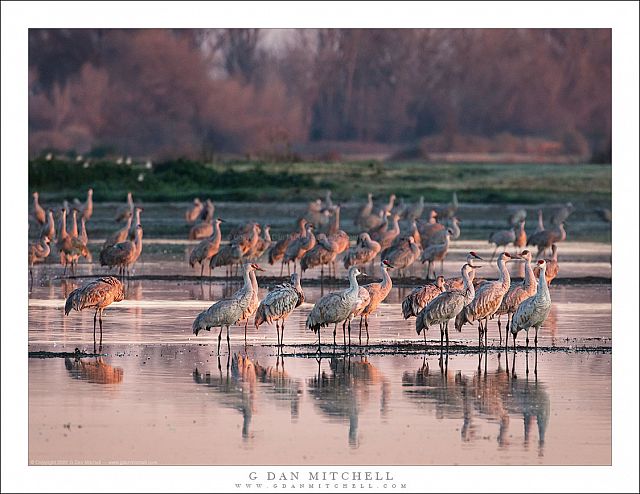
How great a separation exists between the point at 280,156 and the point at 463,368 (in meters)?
31.5

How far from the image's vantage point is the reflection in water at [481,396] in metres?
11.9

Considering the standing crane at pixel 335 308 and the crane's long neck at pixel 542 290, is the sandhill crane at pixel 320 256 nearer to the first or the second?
the standing crane at pixel 335 308

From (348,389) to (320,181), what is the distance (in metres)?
33.1

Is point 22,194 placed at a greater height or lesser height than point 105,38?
lesser

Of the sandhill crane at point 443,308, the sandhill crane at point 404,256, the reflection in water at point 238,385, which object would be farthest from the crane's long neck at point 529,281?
the sandhill crane at point 404,256

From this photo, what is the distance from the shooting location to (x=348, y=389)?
13.2m

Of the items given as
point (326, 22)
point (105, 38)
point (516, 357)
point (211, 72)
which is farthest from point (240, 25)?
point (211, 72)

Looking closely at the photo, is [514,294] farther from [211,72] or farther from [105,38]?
[211,72]

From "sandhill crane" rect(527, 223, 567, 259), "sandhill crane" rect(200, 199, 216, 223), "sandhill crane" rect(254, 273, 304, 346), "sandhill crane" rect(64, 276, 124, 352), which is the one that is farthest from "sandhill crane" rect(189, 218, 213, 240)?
"sandhill crane" rect(254, 273, 304, 346)

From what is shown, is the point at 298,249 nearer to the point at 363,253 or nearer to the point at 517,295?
the point at 363,253

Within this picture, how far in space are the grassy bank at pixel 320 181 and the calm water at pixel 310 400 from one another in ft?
87.3

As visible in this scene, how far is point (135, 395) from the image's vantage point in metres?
12.8

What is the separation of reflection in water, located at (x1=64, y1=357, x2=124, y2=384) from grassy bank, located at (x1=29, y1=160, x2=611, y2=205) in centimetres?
2877

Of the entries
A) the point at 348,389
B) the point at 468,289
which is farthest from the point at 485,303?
the point at 348,389
